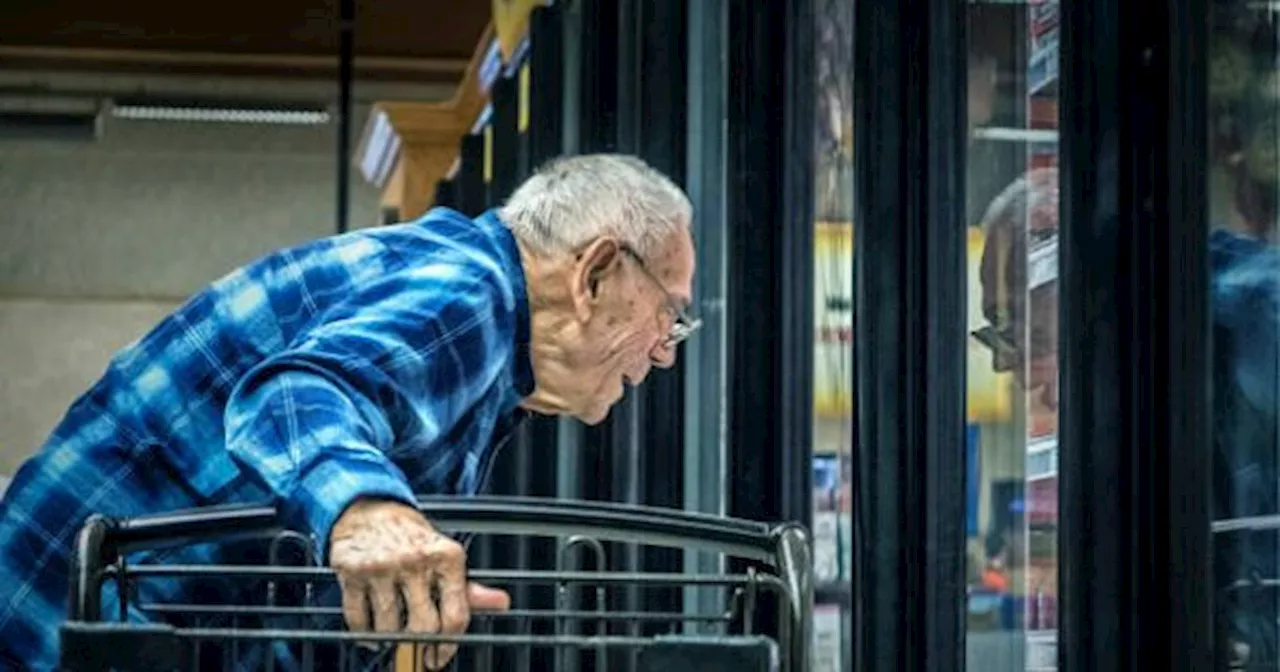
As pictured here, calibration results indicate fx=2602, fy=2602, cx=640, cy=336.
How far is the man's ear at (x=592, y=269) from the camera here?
2484 millimetres

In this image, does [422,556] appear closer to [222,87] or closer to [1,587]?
[1,587]

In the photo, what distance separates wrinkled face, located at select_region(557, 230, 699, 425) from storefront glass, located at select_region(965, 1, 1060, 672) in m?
Result: 0.33

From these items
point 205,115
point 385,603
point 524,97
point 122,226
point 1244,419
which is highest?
point 205,115

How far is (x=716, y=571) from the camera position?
4023mm

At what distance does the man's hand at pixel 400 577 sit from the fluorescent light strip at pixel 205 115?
8000 millimetres

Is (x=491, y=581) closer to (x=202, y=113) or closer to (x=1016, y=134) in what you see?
(x=1016, y=134)

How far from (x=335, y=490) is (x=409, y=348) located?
0.50 meters

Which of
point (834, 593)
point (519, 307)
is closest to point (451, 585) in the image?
point (519, 307)

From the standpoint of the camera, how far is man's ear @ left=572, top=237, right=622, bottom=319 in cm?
248

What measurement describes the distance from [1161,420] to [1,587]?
1101mm

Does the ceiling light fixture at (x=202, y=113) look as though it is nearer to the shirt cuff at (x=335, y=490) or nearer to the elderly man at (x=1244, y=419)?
the elderly man at (x=1244, y=419)

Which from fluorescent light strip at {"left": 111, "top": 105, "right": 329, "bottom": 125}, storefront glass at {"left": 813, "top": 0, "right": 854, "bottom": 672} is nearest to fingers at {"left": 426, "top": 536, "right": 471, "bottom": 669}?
storefront glass at {"left": 813, "top": 0, "right": 854, "bottom": 672}

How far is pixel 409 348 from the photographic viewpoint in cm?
214

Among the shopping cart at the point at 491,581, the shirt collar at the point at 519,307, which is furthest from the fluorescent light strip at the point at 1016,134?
the shopping cart at the point at 491,581
